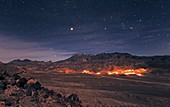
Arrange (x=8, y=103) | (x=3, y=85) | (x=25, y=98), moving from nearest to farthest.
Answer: (x=8, y=103), (x=25, y=98), (x=3, y=85)

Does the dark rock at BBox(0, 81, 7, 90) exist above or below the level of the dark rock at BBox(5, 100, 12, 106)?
above

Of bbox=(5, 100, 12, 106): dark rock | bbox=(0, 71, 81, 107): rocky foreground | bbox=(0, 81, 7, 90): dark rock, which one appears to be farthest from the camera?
bbox=(0, 81, 7, 90): dark rock

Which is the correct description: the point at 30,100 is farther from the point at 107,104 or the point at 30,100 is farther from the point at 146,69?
the point at 146,69

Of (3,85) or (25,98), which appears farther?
(3,85)

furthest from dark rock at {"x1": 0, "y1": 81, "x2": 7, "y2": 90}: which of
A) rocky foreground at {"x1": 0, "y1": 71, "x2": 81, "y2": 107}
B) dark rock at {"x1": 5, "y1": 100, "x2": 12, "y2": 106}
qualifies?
dark rock at {"x1": 5, "y1": 100, "x2": 12, "y2": 106}

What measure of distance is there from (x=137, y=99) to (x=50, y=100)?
803 centimetres

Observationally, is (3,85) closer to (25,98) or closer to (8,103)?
(25,98)

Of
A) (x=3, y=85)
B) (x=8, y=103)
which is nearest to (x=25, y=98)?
(x=8, y=103)

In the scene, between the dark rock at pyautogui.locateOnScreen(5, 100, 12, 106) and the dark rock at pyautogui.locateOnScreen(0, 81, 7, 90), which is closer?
the dark rock at pyautogui.locateOnScreen(5, 100, 12, 106)

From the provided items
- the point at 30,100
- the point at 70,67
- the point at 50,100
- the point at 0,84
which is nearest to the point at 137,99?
the point at 50,100

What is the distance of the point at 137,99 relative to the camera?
1742 cm

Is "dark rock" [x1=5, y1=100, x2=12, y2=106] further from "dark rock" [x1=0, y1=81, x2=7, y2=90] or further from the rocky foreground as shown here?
"dark rock" [x1=0, y1=81, x2=7, y2=90]

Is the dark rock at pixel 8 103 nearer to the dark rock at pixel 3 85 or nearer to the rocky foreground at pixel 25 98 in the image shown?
the rocky foreground at pixel 25 98

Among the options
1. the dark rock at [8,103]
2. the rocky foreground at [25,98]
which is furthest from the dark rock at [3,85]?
the dark rock at [8,103]
